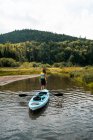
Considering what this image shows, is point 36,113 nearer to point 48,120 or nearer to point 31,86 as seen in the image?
point 48,120

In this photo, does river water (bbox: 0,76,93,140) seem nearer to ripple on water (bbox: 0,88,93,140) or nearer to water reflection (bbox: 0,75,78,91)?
ripple on water (bbox: 0,88,93,140)

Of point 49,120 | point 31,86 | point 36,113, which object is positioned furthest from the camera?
point 31,86

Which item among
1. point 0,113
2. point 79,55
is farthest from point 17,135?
point 79,55

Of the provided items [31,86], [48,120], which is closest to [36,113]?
[48,120]

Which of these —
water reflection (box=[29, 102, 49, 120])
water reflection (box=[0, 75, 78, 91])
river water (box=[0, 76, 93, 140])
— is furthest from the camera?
water reflection (box=[0, 75, 78, 91])

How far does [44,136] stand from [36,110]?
363 inches

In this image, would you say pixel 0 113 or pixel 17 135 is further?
pixel 0 113

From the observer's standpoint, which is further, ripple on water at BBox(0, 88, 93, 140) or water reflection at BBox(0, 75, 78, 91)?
water reflection at BBox(0, 75, 78, 91)

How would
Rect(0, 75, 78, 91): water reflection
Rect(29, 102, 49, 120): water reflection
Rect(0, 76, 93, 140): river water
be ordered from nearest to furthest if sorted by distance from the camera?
Rect(0, 76, 93, 140): river water, Rect(29, 102, 49, 120): water reflection, Rect(0, 75, 78, 91): water reflection

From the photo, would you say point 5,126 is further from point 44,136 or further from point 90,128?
point 90,128

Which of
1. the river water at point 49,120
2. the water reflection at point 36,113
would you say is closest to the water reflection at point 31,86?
the river water at point 49,120

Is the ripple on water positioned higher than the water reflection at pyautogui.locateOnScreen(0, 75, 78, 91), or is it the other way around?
the ripple on water

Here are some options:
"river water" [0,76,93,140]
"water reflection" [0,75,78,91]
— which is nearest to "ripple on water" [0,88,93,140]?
"river water" [0,76,93,140]

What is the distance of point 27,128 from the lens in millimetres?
23844
